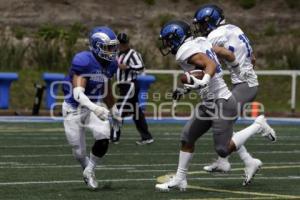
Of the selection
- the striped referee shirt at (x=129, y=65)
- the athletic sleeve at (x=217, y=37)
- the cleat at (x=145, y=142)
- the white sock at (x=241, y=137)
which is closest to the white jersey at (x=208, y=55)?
the white sock at (x=241, y=137)

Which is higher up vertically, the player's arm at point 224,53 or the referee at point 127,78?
the player's arm at point 224,53

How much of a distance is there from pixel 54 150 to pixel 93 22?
782 inches

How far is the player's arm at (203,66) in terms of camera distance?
9.31 metres

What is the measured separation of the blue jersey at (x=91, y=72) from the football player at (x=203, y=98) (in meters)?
0.61

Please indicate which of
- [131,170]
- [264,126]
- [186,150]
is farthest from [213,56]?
[131,170]

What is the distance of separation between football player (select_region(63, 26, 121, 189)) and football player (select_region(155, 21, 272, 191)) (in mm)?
567

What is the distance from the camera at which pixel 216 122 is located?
32.4 ft

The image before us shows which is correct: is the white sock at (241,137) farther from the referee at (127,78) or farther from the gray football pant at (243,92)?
the referee at (127,78)

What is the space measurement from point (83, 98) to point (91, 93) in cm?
40

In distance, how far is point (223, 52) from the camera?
34.2 ft

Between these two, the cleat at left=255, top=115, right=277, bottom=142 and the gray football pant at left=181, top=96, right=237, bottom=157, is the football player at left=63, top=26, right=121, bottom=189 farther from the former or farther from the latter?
the cleat at left=255, top=115, right=277, bottom=142

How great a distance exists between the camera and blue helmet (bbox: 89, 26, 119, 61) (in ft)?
32.4

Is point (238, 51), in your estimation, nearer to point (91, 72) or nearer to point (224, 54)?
point (224, 54)

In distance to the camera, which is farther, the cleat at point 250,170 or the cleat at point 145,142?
the cleat at point 145,142
